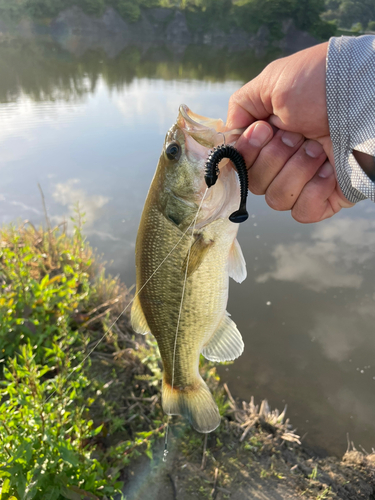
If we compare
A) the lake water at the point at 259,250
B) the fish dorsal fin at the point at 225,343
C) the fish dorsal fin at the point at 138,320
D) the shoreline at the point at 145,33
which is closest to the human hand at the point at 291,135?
the fish dorsal fin at the point at 225,343

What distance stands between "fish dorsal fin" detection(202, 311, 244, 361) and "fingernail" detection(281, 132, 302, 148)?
1.05 m

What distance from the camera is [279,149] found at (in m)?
1.80

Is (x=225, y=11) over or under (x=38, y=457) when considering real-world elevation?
over

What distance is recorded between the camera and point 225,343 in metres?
1.97

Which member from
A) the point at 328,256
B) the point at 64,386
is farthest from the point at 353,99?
the point at 328,256

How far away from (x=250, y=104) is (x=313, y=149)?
434mm

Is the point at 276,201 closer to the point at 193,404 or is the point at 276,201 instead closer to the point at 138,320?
the point at 138,320

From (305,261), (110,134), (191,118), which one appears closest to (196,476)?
(191,118)

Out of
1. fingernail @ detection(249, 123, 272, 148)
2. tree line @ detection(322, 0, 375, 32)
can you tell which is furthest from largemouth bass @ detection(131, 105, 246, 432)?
tree line @ detection(322, 0, 375, 32)

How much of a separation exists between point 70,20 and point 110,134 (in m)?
41.4

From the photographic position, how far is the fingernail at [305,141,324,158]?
1.78 meters

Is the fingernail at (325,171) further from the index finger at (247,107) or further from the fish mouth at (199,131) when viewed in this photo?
the fish mouth at (199,131)

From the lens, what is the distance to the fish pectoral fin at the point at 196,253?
168 centimetres

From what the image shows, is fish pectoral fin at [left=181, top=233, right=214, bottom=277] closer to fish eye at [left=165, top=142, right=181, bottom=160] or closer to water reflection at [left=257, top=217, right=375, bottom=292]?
fish eye at [left=165, top=142, right=181, bottom=160]
